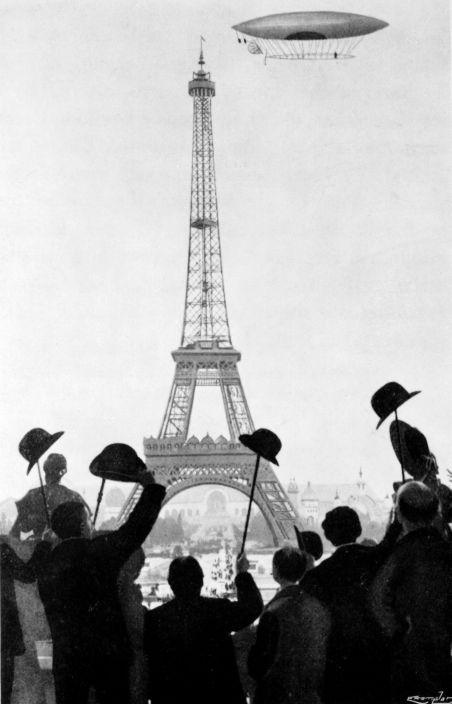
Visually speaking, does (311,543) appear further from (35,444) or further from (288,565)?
(35,444)

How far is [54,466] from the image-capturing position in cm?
508

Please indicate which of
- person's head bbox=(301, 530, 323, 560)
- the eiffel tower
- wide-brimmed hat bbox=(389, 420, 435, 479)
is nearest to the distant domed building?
the eiffel tower

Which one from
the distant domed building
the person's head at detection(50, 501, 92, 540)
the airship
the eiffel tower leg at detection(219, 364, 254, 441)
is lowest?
the person's head at detection(50, 501, 92, 540)

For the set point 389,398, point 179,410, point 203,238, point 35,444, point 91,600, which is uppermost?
point 203,238

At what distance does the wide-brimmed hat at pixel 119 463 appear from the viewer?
4547mm

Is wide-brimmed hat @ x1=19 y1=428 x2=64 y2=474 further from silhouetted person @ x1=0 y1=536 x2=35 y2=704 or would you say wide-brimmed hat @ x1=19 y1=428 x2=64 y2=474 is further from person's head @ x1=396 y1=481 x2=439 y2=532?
person's head @ x1=396 y1=481 x2=439 y2=532

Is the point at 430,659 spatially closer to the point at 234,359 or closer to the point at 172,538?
the point at 234,359

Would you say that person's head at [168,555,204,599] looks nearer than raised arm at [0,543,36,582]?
Yes

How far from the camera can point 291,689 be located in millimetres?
3617

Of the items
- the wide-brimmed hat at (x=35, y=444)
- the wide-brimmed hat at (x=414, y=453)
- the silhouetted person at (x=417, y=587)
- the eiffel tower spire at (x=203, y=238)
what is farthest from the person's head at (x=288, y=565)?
the eiffel tower spire at (x=203, y=238)

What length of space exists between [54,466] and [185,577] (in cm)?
182

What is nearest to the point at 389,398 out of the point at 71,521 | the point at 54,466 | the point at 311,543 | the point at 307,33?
the point at 311,543
